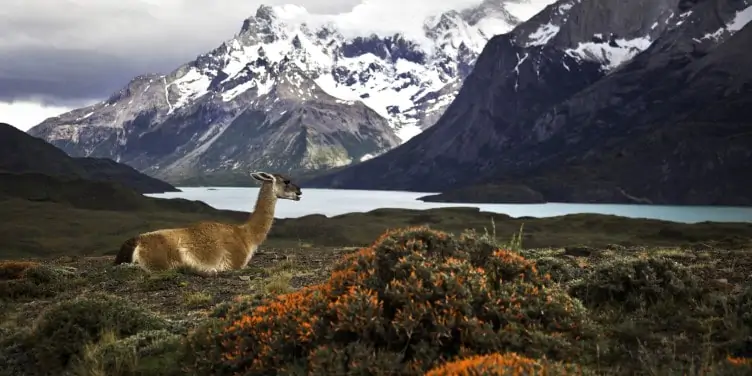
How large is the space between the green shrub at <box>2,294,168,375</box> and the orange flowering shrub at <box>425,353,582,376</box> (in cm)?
507

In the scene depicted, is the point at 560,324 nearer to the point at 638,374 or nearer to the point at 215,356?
the point at 638,374

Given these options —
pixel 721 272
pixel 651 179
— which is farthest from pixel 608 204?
pixel 721 272

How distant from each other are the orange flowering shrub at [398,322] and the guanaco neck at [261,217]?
8967mm

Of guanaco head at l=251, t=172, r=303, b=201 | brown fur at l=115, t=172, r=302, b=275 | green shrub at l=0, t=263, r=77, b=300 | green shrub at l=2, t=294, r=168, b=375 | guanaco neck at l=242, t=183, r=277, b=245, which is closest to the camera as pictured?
green shrub at l=2, t=294, r=168, b=375

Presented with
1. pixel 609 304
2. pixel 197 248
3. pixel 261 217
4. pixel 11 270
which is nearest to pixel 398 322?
pixel 609 304

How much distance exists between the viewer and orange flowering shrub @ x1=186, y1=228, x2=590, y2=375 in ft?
19.2

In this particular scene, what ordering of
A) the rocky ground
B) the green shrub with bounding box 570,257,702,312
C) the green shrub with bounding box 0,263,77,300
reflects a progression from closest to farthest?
the rocky ground
the green shrub with bounding box 570,257,702,312
the green shrub with bounding box 0,263,77,300

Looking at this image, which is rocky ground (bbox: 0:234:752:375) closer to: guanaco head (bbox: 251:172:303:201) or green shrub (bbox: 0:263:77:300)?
green shrub (bbox: 0:263:77:300)

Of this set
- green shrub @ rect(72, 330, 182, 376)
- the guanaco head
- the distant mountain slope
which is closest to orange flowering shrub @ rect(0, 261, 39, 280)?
the guanaco head

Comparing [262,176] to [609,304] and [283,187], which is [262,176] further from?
[609,304]

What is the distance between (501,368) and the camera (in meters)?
4.73

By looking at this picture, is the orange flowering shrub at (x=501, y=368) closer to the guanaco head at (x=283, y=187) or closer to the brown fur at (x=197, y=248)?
the brown fur at (x=197, y=248)

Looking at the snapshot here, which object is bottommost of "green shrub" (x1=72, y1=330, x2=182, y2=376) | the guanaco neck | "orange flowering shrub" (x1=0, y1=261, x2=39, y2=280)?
"orange flowering shrub" (x1=0, y1=261, x2=39, y2=280)

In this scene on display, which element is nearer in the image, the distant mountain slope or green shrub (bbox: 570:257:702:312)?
green shrub (bbox: 570:257:702:312)
